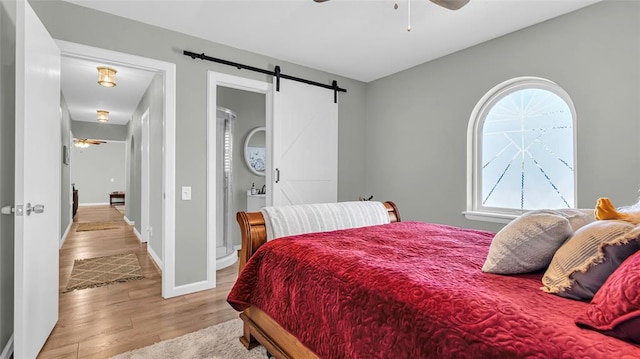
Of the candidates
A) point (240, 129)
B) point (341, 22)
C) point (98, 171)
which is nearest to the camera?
point (341, 22)

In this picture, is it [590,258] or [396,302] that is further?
[396,302]

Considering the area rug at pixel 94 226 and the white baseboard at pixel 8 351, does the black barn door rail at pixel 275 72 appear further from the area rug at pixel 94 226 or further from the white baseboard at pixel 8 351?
the area rug at pixel 94 226

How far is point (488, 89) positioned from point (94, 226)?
7.67 meters

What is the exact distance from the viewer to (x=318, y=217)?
7.52 ft

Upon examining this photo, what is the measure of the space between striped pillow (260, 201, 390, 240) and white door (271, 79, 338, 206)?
1.47 metres

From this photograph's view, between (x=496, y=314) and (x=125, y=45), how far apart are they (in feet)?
10.9

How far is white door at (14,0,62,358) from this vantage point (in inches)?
65.4

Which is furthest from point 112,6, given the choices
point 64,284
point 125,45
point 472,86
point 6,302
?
point 472,86

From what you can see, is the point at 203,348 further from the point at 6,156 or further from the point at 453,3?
the point at 453,3

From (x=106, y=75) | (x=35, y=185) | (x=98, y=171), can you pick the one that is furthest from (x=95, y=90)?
(x=98, y=171)

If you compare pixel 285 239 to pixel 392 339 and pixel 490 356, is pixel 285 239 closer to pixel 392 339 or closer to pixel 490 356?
pixel 392 339

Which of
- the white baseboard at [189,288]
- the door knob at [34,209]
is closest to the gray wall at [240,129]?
the white baseboard at [189,288]

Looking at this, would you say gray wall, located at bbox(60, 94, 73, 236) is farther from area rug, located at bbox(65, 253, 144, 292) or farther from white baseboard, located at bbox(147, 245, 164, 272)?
white baseboard, located at bbox(147, 245, 164, 272)

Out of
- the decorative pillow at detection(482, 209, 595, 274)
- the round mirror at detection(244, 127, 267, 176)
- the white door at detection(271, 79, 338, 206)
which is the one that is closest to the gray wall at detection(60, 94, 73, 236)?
the round mirror at detection(244, 127, 267, 176)
